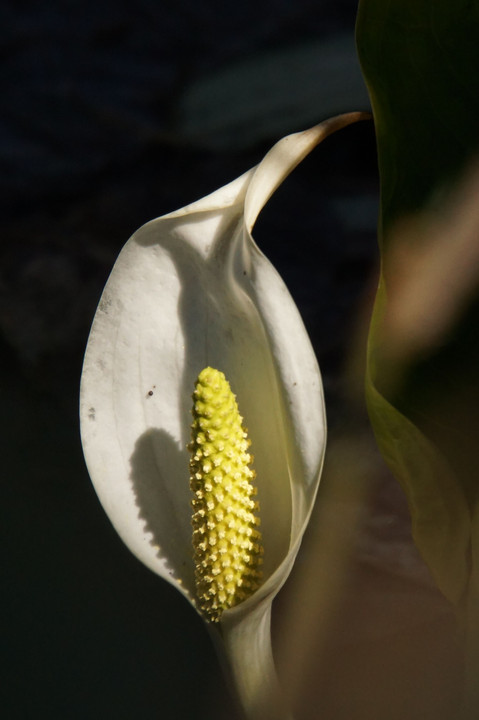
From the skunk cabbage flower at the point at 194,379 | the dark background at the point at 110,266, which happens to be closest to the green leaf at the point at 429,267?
the skunk cabbage flower at the point at 194,379

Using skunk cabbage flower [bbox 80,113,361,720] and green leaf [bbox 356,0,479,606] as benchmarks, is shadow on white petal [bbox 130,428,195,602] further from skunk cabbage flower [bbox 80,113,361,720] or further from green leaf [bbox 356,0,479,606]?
green leaf [bbox 356,0,479,606]

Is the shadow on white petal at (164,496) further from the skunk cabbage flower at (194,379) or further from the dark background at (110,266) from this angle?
the dark background at (110,266)

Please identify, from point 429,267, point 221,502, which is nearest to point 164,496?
point 221,502

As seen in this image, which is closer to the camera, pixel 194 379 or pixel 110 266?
pixel 194 379

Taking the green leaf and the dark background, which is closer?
the green leaf

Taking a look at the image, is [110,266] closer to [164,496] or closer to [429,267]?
[164,496]

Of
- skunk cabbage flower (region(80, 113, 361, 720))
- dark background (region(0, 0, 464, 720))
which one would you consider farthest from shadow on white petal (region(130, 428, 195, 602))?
dark background (region(0, 0, 464, 720))
